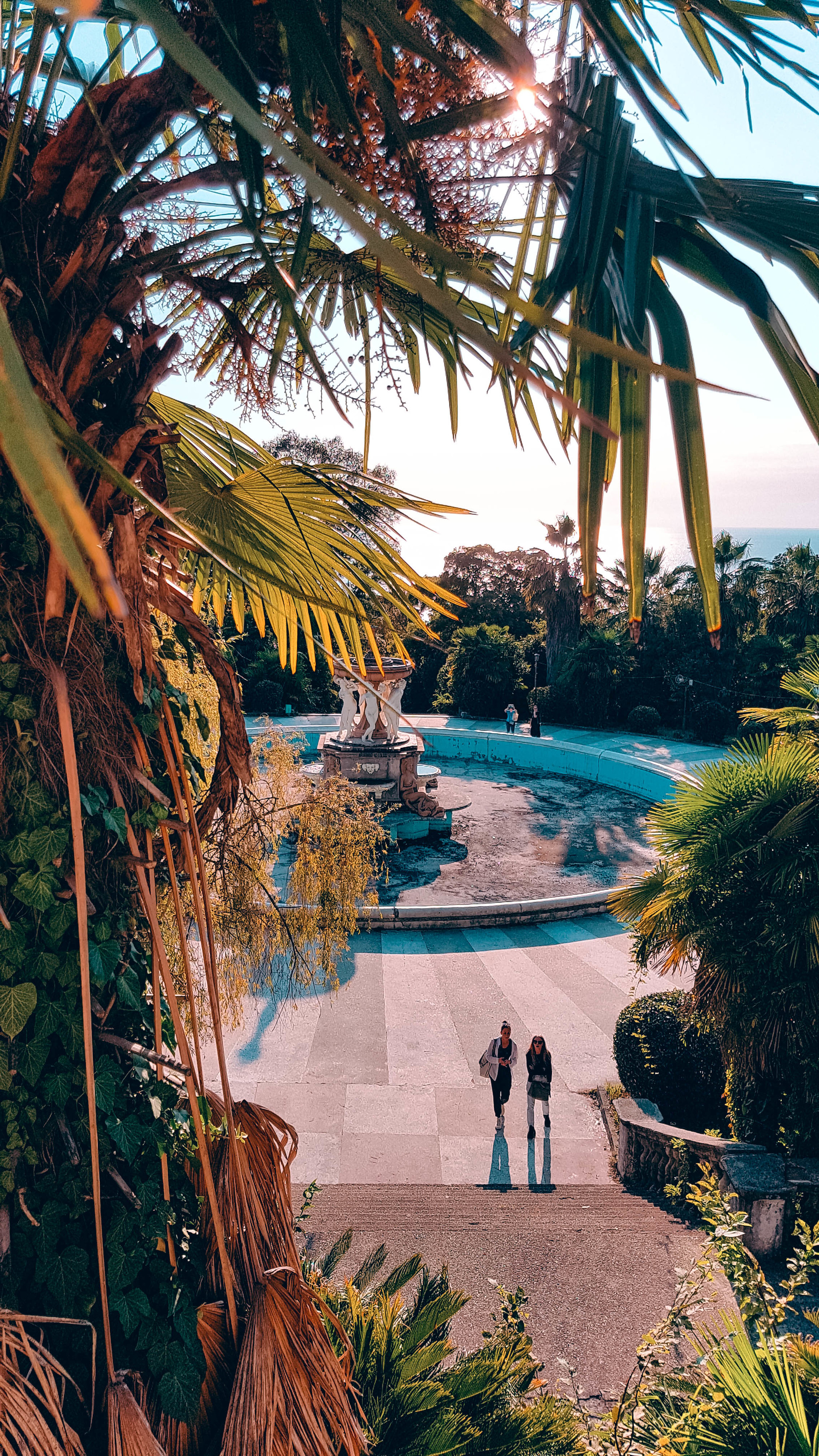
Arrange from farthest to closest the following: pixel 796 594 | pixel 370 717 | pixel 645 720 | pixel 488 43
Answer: pixel 796 594, pixel 645 720, pixel 370 717, pixel 488 43

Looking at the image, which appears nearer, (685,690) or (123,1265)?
(123,1265)

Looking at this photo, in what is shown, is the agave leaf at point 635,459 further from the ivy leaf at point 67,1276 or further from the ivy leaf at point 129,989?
the ivy leaf at point 67,1276

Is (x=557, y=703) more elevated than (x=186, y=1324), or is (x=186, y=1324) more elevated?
(x=557, y=703)

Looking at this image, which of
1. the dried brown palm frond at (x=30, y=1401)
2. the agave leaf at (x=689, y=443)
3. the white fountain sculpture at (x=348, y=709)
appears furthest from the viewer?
the white fountain sculpture at (x=348, y=709)

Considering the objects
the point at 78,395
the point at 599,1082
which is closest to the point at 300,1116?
the point at 599,1082

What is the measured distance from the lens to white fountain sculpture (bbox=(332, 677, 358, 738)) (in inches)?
656

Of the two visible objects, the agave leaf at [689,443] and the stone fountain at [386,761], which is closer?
the agave leaf at [689,443]

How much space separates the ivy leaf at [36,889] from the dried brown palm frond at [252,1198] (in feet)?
2.08

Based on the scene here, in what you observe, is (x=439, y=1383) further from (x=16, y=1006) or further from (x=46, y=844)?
(x=46, y=844)

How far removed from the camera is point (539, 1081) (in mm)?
7070

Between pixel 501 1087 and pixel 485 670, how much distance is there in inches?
936

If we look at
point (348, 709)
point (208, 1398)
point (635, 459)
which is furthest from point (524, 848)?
point (635, 459)

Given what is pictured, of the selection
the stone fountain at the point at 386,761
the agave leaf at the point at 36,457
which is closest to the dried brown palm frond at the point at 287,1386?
the agave leaf at the point at 36,457

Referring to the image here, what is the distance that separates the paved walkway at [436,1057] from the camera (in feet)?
21.9
